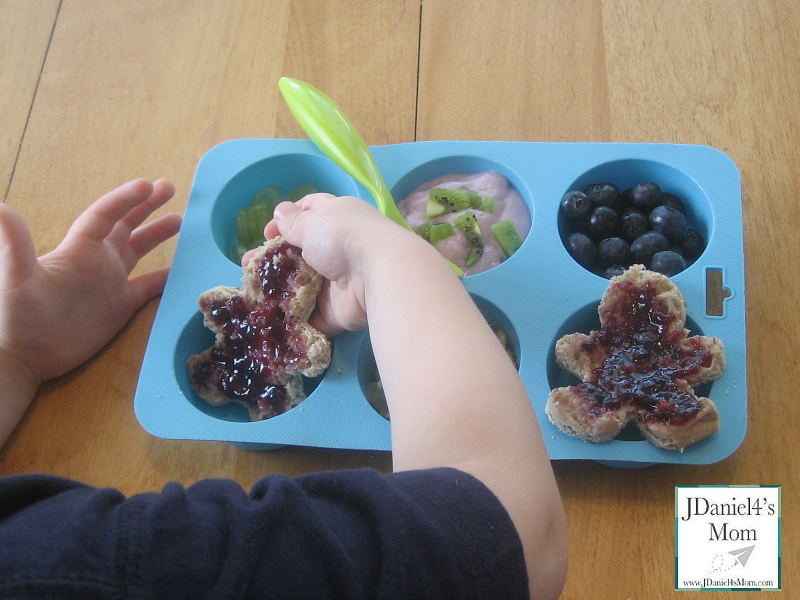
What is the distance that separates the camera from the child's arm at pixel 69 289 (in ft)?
2.27

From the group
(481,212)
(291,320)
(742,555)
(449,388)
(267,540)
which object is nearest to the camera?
(267,540)

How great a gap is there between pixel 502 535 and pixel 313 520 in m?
0.14

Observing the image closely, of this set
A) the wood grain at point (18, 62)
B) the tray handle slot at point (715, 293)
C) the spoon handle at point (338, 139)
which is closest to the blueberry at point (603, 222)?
the tray handle slot at point (715, 293)

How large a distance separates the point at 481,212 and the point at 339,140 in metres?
0.21

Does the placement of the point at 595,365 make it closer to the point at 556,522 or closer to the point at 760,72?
the point at 556,522

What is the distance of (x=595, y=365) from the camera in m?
0.67

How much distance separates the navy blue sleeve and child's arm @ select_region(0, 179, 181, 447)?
0.37 meters

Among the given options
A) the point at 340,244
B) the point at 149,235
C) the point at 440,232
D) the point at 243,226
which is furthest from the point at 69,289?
the point at 440,232

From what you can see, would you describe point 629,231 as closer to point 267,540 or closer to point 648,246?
point 648,246

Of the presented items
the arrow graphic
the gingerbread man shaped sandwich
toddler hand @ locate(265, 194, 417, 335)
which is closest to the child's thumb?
toddler hand @ locate(265, 194, 417, 335)

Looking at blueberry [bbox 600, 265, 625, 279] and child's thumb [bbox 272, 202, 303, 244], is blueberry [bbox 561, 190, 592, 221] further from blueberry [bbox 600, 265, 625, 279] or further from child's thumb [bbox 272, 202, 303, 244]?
child's thumb [bbox 272, 202, 303, 244]

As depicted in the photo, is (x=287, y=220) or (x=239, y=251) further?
(x=239, y=251)

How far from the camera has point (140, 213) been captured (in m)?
0.82

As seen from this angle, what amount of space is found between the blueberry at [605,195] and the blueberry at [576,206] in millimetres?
12
